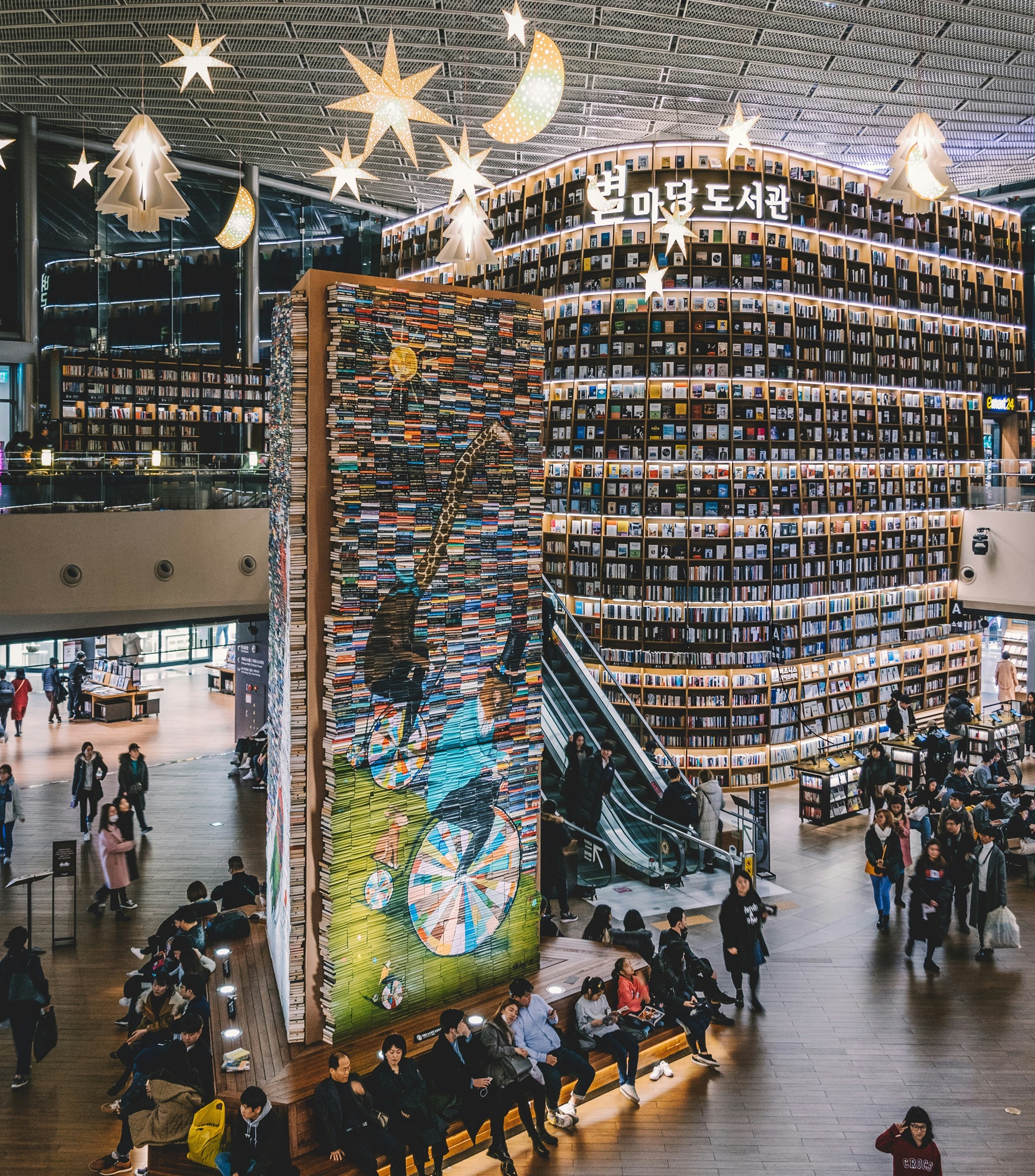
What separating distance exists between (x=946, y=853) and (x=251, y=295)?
16847mm

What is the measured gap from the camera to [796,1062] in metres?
7.11

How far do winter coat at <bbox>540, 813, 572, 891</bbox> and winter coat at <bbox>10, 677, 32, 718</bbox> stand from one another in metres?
10.9

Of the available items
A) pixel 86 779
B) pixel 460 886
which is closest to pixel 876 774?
pixel 460 886

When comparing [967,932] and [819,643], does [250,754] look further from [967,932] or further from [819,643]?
[967,932]

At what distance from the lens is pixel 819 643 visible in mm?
14828

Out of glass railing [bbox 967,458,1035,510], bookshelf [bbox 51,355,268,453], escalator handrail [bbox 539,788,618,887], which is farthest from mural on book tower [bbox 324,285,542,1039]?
bookshelf [bbox 51,355,268,453]

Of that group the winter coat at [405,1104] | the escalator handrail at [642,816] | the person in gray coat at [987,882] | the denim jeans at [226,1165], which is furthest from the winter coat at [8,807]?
the person in gray coat at [987,882]

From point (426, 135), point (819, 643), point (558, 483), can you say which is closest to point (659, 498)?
point (558, 483)

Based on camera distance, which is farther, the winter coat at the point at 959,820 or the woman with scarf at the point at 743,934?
the winter coat at the point at 959,820

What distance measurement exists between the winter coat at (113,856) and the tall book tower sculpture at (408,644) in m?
3.02

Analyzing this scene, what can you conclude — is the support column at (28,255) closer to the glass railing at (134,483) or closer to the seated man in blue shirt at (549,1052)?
the glass railing at (134,483)

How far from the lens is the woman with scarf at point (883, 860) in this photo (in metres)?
9.30

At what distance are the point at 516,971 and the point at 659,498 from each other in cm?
783

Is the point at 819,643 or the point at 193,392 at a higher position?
the point at 193,392
